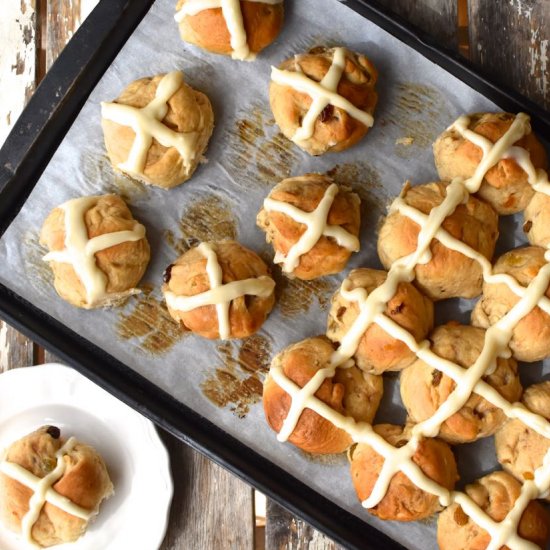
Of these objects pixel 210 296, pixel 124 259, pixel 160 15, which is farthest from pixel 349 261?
pixel 160 15

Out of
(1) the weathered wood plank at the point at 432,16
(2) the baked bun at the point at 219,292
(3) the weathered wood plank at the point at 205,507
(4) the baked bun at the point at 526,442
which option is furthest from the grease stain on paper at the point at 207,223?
(4) the baked bun at the point at 526,442

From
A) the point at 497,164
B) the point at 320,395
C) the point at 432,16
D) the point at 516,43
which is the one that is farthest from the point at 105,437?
the point at 516,43

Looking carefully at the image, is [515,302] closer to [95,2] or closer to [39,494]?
[39,494]

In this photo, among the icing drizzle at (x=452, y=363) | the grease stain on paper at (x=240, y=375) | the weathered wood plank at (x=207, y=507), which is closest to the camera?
the icing drizzle at (x=452, y=363)

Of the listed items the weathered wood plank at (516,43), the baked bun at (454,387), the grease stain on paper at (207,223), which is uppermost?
the weathered wood plank at (516,43)

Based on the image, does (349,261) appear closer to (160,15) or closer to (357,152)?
(357,152)

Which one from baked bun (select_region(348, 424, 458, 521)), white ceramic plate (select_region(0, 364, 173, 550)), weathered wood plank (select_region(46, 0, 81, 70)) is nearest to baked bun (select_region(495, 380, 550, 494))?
baked bun (select_region(348, 424, 458, 521))

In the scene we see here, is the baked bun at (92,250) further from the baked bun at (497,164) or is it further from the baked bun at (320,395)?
the baked bun at (497,164)
